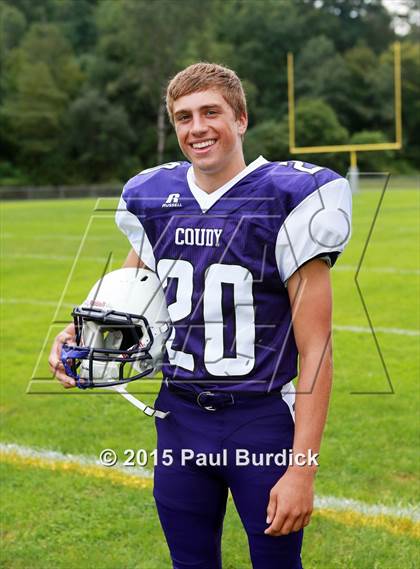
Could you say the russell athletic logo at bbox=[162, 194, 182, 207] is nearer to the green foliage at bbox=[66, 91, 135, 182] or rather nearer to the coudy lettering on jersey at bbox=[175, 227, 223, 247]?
the coudy lettering on jersey at bbox=[175, 227, 223, 247]

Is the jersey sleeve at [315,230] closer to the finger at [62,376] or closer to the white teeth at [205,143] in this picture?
the white teeth at [205,143]

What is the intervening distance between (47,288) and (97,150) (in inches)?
1032

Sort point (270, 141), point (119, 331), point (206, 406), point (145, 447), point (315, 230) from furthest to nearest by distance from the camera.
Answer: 1. point (270, 141)
2. point (145, 447)
3. point (119, 331)
4. point (206, 406)
5. point (315, 230)

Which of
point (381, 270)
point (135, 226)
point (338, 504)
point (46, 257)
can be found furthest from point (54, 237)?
point (135, 226)

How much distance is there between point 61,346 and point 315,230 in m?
0.61

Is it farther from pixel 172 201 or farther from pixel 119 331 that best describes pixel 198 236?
pixel 119 331

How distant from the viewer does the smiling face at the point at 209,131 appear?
1528 mm

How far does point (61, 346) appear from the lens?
1688 millimetres

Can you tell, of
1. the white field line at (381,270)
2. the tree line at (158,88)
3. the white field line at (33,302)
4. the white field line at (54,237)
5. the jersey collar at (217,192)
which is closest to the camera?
the jersey collar at (217,192)

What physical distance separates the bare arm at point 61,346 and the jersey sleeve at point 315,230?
0.39 metres

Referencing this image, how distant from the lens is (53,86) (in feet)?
111

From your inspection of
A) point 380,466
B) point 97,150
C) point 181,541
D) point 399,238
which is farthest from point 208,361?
point 97,150

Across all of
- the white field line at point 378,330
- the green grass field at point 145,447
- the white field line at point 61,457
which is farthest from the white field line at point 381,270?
the white field line at point 61,457

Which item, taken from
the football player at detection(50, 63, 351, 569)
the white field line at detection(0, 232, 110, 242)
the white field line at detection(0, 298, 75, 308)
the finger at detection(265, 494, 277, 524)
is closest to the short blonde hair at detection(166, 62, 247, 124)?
the football player at detection(50, 63, 351, 569)
